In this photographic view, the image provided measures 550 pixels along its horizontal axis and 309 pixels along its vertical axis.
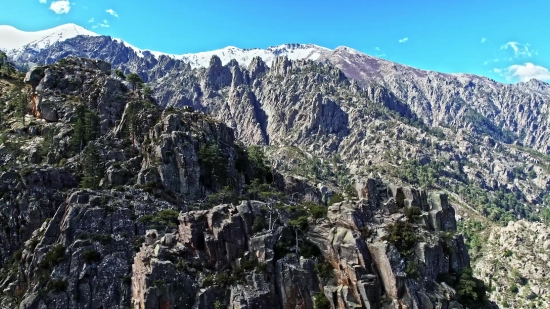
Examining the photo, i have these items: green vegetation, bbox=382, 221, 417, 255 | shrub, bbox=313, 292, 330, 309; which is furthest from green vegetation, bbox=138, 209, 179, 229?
green vegetation, bbox=382, 221, 417, 255

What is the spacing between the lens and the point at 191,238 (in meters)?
72.0

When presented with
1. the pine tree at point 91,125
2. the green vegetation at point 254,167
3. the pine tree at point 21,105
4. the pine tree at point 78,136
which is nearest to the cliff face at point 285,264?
the green vegetation at point 254,167

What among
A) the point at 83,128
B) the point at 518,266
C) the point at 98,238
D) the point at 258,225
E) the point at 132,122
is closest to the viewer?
the point at 98,238

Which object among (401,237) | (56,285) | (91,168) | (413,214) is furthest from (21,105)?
(413,214)

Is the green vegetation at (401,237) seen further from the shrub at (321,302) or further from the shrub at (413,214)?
the shrub at (321,302)

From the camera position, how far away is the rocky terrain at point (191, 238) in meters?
65.4

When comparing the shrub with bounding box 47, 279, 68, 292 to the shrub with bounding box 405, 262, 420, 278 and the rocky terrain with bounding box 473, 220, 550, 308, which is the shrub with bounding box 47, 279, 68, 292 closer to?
the shrub with bounding box 405, 262, 420, 278

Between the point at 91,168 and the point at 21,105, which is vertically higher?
the point at 21,105

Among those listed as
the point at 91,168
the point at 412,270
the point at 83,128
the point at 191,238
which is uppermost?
the point at 83,128

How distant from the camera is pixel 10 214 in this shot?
268 feet

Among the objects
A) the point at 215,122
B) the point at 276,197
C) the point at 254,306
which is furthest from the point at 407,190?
the point at 215,122

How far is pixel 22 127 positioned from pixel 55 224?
5108cm

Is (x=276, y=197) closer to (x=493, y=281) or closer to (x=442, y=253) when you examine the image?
(x=442, y=253)

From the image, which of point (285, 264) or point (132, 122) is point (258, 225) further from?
point (132, 122)
